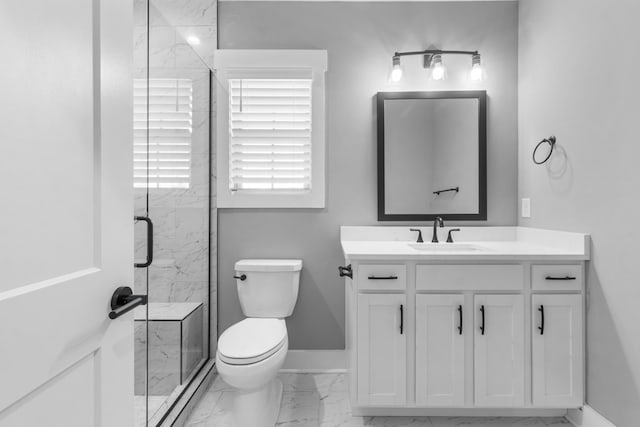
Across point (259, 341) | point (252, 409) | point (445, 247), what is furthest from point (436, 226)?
point (252, 409)

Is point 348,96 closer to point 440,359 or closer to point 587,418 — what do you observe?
point 440,359

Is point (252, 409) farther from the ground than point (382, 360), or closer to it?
closer to it

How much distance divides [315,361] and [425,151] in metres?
1.59

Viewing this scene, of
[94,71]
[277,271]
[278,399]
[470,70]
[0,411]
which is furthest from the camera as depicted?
[470,70]

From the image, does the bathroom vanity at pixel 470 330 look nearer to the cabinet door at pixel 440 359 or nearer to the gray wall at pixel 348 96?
the cabinet door at pixel 440 359

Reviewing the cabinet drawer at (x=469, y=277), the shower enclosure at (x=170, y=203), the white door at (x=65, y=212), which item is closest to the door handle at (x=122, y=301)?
the white door at (x=65, y=212)

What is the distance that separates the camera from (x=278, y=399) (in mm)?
1893

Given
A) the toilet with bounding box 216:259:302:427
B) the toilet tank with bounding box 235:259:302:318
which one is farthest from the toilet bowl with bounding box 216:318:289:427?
the toilet tank with bounding box 235:259:302:318

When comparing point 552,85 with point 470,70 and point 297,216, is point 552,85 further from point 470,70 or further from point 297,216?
point 297,216

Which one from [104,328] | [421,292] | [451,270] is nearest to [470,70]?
[451,270]

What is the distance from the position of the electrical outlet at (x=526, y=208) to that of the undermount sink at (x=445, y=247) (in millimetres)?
413

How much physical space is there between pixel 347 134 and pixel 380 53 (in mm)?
584

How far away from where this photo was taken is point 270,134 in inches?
90.8

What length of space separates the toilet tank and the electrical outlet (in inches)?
59.4
